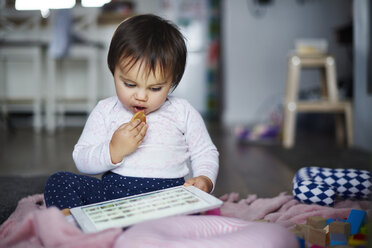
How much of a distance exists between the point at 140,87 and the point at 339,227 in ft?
1.44

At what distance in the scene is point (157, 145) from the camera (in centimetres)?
82

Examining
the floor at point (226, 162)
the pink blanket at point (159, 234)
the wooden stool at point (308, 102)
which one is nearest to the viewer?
the pink blanket at point (159, 234)

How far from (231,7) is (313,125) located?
137 cm

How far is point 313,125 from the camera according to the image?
3.24 meters

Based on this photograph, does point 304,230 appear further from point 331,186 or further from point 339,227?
point 331,186

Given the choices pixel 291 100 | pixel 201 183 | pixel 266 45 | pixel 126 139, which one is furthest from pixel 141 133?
pixel 266 45

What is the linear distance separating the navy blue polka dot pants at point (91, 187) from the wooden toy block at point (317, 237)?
304mm

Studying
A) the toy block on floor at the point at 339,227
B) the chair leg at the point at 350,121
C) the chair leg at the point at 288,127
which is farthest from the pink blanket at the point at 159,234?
the chair leg at the point at 350,121

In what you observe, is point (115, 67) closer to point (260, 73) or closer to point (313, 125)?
point (313, 125)

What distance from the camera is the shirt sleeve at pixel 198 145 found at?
83 cm

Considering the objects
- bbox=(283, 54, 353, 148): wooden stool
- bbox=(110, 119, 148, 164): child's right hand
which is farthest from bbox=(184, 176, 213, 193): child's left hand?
bbox=(283, 54, 353, 148): wooden stool

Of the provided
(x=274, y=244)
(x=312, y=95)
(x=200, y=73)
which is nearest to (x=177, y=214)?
(x=274, y=244)

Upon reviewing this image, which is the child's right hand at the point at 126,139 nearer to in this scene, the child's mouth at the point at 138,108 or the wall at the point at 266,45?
the child's mouth at the point at 138,108

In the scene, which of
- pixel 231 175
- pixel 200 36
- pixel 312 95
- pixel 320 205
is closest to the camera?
pixel 320 205
